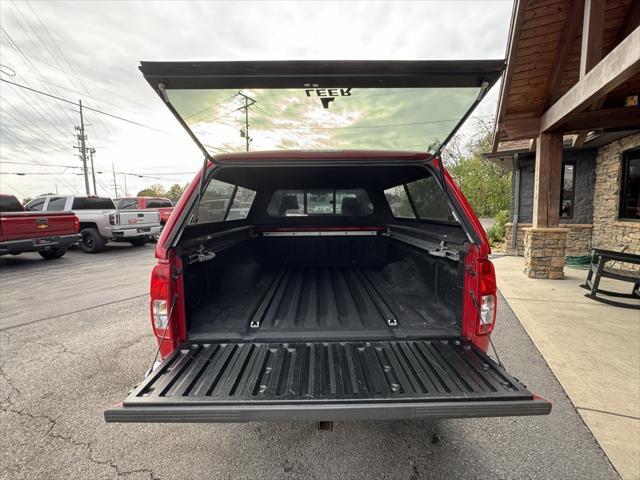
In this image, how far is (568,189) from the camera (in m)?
8.74

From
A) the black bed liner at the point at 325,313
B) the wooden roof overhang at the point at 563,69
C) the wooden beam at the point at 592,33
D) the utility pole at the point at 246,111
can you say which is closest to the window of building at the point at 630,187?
the wooden roof overhang at the point at 563,69

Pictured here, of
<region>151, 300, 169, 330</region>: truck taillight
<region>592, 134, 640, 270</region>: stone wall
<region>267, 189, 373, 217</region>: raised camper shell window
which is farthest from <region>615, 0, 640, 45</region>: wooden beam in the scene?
<region>151, 300, 169, 330</region>: truck taillight

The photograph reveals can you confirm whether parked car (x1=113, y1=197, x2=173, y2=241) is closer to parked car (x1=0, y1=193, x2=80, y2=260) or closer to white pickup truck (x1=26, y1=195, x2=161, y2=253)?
white pickup truck (x1=26, y1=195, x2=161, y2=253)

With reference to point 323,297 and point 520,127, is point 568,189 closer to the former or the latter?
point 520,127

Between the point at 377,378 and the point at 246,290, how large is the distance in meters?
1.81

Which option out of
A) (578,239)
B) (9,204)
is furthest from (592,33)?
(9,204)

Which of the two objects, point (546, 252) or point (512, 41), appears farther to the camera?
point (546, 252)

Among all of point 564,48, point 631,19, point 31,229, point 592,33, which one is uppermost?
point 631,19

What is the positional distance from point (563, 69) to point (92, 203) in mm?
13551

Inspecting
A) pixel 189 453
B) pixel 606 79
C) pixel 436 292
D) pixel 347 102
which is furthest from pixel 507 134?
pixel 189 453

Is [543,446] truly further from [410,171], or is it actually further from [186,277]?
[186,277]

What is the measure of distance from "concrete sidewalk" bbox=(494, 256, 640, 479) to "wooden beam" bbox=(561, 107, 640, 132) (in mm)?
2940

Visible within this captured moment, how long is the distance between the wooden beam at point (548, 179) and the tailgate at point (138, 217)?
11.7 metres

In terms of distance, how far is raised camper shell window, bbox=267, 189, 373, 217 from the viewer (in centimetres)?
419
